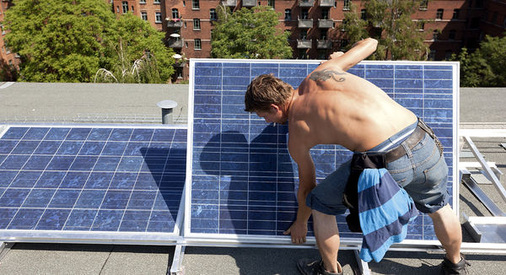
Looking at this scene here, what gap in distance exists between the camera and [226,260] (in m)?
4.47

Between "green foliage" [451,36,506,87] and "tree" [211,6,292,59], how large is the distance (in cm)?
1867

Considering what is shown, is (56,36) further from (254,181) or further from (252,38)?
(254,181)

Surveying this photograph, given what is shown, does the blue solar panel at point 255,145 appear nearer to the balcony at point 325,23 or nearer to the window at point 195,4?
the balcony at point 325,23

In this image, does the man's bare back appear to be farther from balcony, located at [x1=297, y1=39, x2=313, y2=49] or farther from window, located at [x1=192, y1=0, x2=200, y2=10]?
window, located at [x1=192, y1=0, x2=200, y2=10]

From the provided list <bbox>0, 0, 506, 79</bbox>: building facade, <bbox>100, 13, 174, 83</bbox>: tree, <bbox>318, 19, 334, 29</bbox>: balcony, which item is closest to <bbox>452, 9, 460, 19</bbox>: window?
<bbox>0, 0, 506, 79</bbox>: building facade

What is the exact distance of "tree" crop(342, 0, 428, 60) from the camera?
1532 inches

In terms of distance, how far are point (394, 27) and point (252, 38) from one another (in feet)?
52.9

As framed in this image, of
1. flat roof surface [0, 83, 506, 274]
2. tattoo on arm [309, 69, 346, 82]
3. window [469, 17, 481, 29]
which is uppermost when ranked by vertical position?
window [469, 17, 481, 29]

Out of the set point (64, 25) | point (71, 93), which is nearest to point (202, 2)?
point (64, 25)

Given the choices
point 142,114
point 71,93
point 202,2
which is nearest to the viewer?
point 142,114

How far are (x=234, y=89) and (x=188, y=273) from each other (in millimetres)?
2360

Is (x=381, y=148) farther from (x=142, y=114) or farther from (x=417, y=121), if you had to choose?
(x=142, y=114)

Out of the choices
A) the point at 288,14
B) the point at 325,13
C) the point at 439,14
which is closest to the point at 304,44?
the point at 288,14

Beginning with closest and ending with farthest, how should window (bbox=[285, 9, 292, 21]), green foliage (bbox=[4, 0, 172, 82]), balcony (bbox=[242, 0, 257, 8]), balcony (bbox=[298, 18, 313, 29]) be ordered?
green foliage (bbox=[4, 0, 172, 82]) → balcony (bbox=[242, 0, 257, 8]) → balcony (bbox=[298, 18, 313, 29]) → window (bbox=[285, 9, 292, 21])
